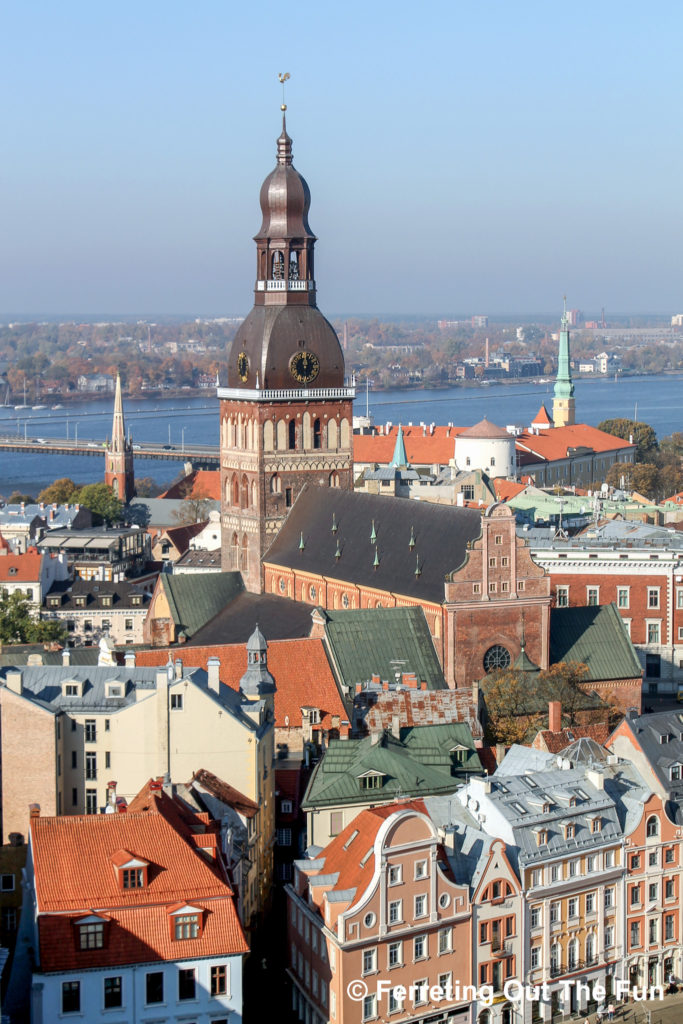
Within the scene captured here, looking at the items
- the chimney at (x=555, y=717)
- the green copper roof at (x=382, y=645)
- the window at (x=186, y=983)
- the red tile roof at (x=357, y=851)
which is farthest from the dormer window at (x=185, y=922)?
the green copper roof at (x=382, y=645)

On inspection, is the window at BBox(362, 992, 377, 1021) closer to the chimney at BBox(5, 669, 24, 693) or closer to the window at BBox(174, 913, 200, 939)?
the window at BBox(174, 913, 200, 939)

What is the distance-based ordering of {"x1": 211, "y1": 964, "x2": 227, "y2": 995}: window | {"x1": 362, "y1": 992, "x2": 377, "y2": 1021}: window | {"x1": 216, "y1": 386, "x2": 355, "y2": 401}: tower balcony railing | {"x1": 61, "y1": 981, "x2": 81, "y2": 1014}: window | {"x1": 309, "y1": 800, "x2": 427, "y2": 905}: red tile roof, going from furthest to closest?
1. {"x1": 216, "y1": 386, "x2": 355, "y2": 401}: tower balcony railing
2. {"x1": 309, "y1": 800, "x2": 427, "y2": 905}: red tile roof
3. {"x1": 362, "y1": 992, "x2": 377, "y2": 1021}: window
4. {"x1": 211, "y1": 964, "x2": 227, "y2": 995}: window
5. {"x1": 61, "y1": 981, "x2": 81, "y2": 1014}: window

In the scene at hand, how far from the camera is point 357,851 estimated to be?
39969 millimetres

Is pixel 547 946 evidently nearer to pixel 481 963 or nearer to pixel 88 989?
pixel 481 963

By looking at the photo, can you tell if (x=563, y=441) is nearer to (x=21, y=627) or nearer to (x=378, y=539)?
(x=21, y=627)

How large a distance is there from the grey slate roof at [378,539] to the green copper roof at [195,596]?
5.88 feet

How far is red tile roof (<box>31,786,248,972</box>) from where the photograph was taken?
117 feet

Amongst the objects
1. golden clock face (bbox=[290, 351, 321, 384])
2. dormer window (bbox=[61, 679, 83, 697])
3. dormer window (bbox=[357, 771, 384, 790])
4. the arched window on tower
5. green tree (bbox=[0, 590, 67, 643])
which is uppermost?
Result: the arched window on tower

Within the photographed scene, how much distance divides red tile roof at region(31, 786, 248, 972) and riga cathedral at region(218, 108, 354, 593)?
29676mm

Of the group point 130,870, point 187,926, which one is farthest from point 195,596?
point 187,926

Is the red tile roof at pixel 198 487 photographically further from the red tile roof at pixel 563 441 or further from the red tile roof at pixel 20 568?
the red tile roof at pixel 20 568

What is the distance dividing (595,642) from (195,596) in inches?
541

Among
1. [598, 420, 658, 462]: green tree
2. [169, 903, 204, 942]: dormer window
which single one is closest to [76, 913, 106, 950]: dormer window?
[169, 903, 204, 942]: dormer window

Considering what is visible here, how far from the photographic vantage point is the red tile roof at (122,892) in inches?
1401
